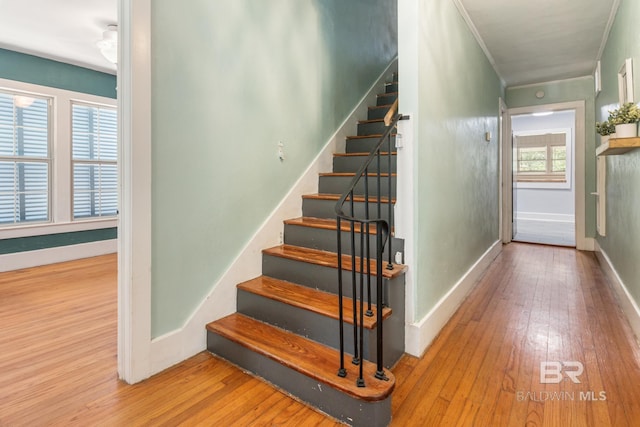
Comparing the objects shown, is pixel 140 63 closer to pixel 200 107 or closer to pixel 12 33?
pixel 200 107

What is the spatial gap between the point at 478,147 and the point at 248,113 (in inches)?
102

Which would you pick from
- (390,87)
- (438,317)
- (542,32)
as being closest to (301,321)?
(438,317)

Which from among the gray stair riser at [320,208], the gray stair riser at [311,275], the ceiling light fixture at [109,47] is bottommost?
the gray stair riser at [311,275]

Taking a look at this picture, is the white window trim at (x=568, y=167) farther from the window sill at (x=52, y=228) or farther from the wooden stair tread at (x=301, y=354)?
the window sill at (x=52, y=228)

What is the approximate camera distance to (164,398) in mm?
1622

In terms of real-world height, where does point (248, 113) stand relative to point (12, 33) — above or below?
below

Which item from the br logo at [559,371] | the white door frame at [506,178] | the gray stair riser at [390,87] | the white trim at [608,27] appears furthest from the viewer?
the white door frame at [506,178]

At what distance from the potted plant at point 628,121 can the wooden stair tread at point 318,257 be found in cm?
169

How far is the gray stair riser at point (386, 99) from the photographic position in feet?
12.6

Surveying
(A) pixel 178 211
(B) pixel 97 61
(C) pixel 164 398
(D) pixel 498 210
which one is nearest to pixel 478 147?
(D) pixel 498 210

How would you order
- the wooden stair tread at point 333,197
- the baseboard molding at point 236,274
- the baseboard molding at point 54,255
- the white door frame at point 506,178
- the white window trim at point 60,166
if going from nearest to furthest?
the baseboard molding at point 236,274, the wooden stair tread at point 333,197, the baseboard molding at point 54,255, the white window trim at point 60,166, the white door frame at point 506,178

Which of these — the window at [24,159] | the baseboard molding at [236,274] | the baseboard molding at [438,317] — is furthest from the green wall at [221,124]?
the window at [24,159]

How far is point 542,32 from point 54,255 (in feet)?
20.5

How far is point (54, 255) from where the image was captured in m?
4.36
